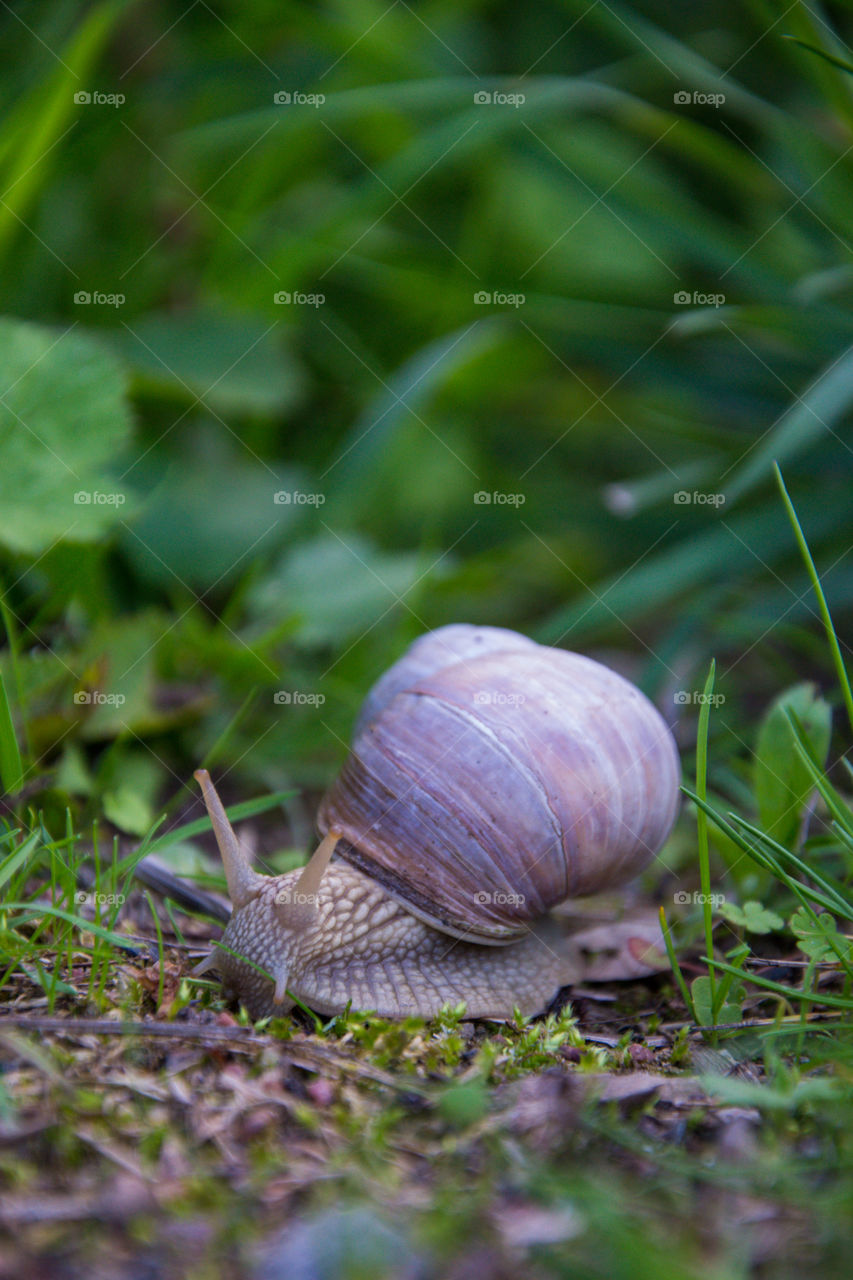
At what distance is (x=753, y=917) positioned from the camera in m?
Answer: 2.52

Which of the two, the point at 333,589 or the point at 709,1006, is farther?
the point at 333,589

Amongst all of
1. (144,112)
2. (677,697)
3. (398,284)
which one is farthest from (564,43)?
(677,697)

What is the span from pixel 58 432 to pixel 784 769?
7.78 ft

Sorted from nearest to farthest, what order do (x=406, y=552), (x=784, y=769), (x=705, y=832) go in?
(x=705, y=832), (x=784, y=769), (x=406, y=552)

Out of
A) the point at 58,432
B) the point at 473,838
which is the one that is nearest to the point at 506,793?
the point at 473,838

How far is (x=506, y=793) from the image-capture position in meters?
2.59

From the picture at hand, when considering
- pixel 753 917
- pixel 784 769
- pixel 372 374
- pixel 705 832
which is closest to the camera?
pixel 705 832

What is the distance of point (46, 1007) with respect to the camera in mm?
2102

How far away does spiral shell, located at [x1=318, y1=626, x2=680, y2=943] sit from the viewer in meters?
2.59

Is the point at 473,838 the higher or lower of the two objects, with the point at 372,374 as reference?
lower

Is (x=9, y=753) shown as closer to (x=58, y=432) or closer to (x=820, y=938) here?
(x=58, y=432)

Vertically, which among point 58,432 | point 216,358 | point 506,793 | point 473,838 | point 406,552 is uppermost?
point 216,358

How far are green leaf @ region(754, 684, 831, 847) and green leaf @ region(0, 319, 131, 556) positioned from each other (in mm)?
2012

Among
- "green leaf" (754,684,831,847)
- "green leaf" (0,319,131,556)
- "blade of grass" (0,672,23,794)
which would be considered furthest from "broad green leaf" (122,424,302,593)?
"green leaf" (754,684,831,847)
